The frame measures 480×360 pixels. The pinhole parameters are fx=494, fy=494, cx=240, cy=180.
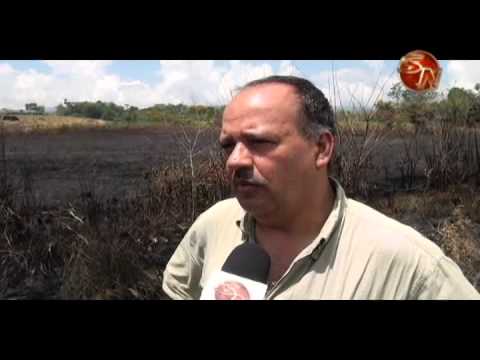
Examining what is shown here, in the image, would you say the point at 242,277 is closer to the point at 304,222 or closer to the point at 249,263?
the point at 249,263

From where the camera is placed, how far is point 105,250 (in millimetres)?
4000

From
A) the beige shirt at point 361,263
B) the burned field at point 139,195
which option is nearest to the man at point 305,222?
the beige shirt at point 361,263

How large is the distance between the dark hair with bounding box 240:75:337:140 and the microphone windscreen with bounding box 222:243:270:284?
421mm

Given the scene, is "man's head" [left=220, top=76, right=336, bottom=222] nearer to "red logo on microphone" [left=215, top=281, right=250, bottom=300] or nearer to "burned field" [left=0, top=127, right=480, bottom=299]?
"red logo on microphone" [left=215, top=281, right=250, bottom=300]

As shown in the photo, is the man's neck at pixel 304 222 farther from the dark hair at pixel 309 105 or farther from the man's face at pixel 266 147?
the dark hair at pixel 309 105

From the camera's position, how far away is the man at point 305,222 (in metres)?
1.48

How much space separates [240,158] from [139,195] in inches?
138

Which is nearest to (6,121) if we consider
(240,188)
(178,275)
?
(178,275)

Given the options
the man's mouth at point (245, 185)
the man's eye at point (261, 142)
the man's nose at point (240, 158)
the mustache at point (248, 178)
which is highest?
the man's eye at point (261, 142)

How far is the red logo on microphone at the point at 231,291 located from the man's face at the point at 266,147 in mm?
262

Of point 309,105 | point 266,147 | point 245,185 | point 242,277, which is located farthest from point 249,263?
point 309,105

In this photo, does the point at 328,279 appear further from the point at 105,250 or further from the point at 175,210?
the point at 175,210

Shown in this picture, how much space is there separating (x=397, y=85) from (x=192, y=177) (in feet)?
7.18

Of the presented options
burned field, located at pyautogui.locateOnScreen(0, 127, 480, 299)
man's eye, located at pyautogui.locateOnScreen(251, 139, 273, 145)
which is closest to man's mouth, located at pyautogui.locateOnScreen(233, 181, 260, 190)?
man's eye, located at pyautogui.locateOnScreen(251, 139, 273, 145)
